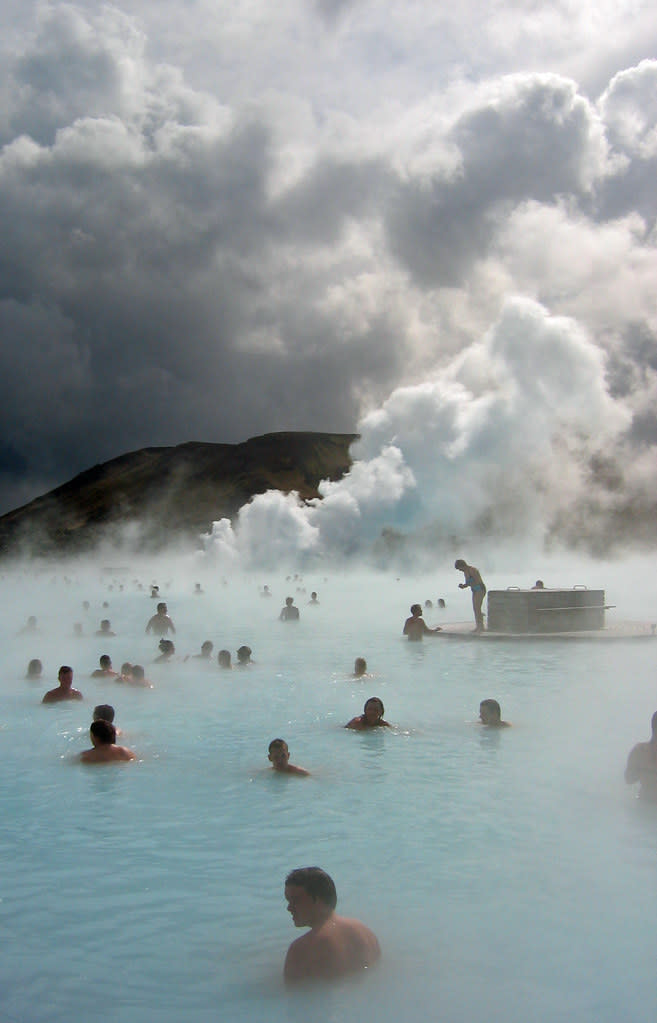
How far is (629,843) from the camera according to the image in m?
7.30

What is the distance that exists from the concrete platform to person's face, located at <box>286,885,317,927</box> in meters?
14.9

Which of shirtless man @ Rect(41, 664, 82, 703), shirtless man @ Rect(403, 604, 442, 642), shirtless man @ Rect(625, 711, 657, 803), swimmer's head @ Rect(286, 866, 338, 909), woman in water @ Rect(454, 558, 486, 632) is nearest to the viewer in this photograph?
swimmer's head @ Rect(286, 866, 338, 909)

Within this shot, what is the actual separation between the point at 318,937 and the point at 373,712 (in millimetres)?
6315

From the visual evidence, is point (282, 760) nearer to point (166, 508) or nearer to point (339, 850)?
point (339, 850)

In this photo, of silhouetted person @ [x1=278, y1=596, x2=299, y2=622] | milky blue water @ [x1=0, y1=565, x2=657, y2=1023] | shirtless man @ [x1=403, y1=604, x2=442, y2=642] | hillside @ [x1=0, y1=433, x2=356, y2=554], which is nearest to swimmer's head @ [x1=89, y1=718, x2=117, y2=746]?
milky blue water @ [x1=0, y1=565, x2=657, y2=1023]

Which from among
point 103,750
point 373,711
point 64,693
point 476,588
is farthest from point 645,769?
point 476,588

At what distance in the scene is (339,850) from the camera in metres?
7.27

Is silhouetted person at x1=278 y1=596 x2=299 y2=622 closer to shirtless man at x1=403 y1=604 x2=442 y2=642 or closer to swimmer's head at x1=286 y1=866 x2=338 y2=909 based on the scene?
shirtless man at x1=403 y1=604 x2=442 y2=642

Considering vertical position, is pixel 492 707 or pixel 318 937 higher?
pixel 492 707

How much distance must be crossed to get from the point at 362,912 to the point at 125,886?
1678 mm

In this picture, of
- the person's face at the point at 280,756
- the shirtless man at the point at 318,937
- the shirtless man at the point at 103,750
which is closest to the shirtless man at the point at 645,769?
the person's face at the point at 280,756

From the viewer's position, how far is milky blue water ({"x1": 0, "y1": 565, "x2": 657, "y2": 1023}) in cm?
509

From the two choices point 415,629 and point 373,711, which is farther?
point 415,629

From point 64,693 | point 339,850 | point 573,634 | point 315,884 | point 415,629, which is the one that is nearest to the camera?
point 315,884
